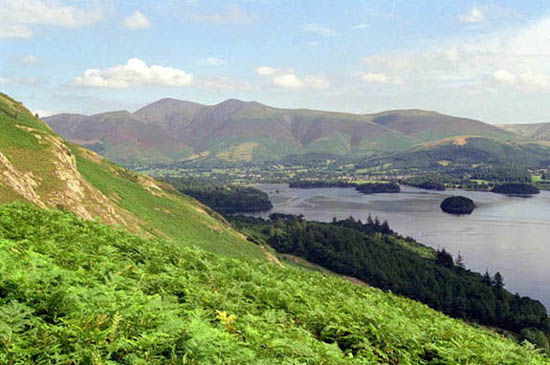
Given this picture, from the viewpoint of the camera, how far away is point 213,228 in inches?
2827

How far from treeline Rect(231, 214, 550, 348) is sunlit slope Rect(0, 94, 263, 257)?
46327mm

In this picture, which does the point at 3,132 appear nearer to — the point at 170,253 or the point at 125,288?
the point at 170,253

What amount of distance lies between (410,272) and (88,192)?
83.6m

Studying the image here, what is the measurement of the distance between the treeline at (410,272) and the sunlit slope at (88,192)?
46.3m

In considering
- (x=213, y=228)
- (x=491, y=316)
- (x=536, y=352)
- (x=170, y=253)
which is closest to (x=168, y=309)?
(x=170, y=253)

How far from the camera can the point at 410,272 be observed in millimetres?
101438

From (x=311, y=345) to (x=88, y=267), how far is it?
1013 centimetres

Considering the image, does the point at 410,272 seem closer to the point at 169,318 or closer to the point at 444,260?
the point at 444,260

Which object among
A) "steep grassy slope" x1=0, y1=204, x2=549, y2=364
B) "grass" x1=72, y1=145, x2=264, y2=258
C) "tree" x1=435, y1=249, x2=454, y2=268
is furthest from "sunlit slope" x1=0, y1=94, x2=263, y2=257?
"tree" x1=435, y1=249, x2=454, y2=268

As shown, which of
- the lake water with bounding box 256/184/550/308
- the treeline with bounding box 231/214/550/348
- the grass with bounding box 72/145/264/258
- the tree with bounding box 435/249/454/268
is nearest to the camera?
the grass with bounding box 72/145/264/258

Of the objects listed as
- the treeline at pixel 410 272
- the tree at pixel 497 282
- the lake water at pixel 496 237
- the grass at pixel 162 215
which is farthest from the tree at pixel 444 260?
the grass at pixel 162 215

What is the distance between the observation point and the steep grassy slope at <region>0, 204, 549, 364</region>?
27.6 ft

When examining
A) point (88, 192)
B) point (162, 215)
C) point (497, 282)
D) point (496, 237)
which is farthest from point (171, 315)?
point (496, 237)

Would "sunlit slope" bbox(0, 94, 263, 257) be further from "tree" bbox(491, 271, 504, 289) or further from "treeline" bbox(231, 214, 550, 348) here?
"tree" bbox(491, 271, 504, 289)
